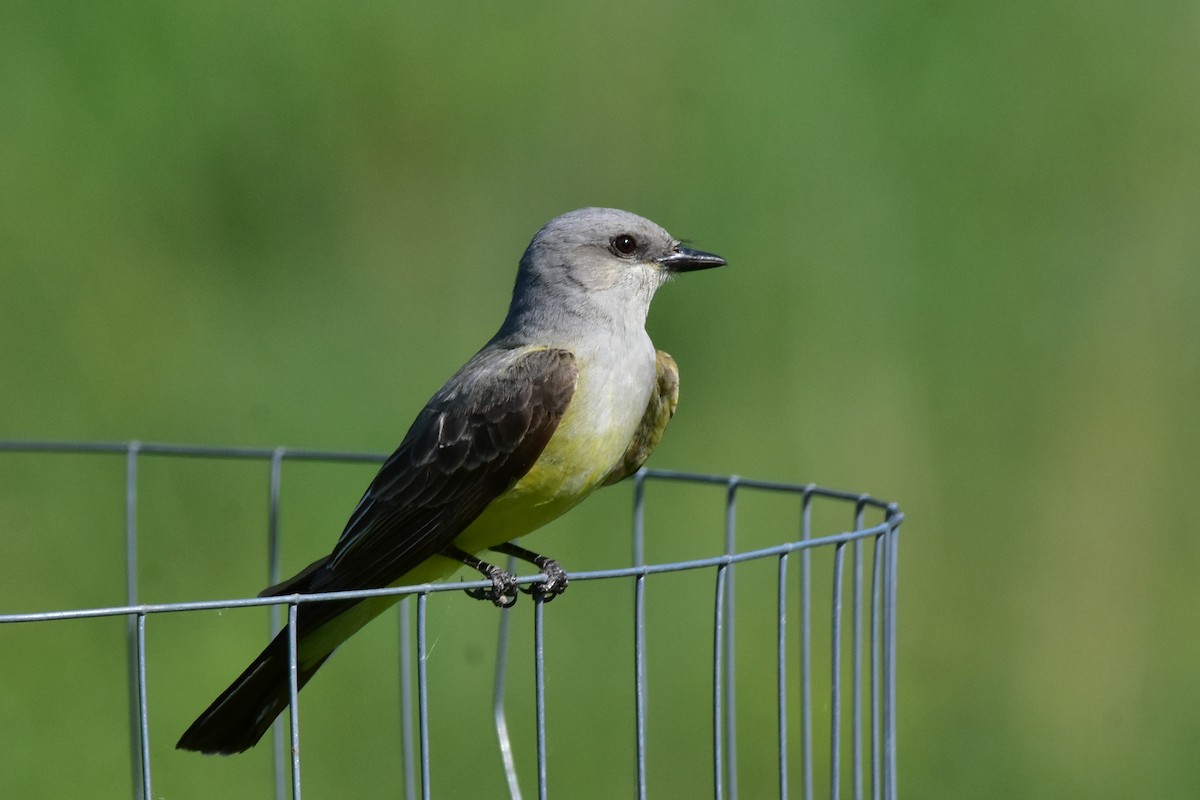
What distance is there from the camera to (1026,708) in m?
5.22

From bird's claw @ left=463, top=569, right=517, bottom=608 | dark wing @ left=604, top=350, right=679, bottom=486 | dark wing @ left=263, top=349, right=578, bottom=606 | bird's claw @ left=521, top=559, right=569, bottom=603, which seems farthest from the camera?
dark wing @ left=604, top=350, right=679, bottom=486

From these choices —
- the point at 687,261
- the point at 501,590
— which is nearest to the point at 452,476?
the point at 501,590

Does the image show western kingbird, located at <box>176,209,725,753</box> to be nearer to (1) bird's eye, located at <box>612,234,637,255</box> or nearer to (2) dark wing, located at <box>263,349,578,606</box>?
(2) dark wing, located at <box>263,349,578,606</box>

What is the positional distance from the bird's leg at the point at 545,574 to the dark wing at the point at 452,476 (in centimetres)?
18

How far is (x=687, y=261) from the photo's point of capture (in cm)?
361

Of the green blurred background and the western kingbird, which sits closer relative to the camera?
the western kingbird

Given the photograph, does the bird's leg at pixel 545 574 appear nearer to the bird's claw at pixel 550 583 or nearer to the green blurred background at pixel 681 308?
the bird's claw at pixel 550 583

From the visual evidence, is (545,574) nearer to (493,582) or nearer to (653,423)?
(493,582)

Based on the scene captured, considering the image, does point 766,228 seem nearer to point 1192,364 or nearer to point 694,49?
point 694,49

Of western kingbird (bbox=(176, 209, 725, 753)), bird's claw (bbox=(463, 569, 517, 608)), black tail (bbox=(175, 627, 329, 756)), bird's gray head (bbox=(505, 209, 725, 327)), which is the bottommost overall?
black tail (bbox=(175, 627, 329, 756))

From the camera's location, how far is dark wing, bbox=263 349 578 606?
307 centimetres

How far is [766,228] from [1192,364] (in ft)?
4.96

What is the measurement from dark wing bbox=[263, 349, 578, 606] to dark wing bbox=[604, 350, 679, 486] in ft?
0.82

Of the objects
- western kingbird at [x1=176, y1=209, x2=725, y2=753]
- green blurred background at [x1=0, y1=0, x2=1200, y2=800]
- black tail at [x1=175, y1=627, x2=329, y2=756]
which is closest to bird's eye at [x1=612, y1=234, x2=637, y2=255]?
western kingbird at [x1=176, y1=209, x2=725, y2=753]
